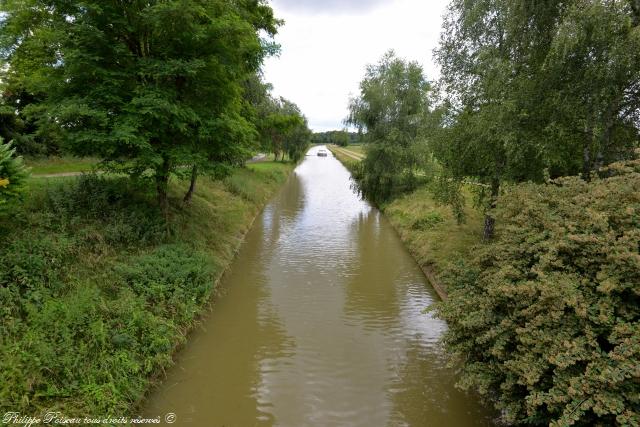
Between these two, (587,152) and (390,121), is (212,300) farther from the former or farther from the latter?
(390,121)

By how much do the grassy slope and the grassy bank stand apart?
7.39 metres

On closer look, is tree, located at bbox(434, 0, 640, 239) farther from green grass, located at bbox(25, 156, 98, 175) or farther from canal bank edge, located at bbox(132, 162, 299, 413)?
green grass, located at bbox(25, 156, 98, 175)

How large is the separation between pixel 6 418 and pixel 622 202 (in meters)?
8.83

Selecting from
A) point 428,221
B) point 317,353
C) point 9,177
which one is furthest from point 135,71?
point 428,221

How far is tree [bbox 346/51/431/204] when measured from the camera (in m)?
22.6

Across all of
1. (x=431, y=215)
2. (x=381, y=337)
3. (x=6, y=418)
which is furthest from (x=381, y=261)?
(x=6, y=418)

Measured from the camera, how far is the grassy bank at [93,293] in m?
5.60

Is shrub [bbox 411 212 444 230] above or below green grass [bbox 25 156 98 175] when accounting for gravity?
below

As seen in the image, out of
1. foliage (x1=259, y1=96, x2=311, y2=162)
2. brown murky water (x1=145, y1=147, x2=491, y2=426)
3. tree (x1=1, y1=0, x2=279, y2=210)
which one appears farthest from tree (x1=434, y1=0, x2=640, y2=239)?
foliage (x1=259, y1=96, x2=311, y2=162)

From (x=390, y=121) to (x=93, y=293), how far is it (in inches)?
786

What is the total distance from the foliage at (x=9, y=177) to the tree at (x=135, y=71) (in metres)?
1.24

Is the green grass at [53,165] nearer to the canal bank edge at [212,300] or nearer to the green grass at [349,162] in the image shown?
the canal bank edge at [212,300]

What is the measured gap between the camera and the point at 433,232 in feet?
50.2

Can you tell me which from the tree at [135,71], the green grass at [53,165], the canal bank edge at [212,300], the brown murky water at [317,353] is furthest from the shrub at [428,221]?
the green grass at [53,165]
